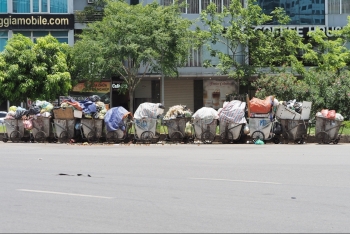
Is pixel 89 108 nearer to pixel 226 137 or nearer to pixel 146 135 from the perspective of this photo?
pixel 146 135

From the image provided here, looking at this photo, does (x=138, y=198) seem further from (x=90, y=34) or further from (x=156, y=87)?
(x=156, y=87)

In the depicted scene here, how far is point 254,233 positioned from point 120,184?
5116 mm

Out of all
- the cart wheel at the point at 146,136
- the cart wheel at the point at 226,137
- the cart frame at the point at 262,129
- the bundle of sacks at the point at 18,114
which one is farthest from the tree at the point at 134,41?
the cart frame at the point at 262,129

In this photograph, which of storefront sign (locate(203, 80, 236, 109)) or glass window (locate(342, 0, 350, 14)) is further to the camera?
glass window (locate(342, 0, 350, 14))

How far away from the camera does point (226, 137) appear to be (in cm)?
2698

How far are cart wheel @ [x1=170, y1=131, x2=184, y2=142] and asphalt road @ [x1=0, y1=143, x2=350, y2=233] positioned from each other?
819 cm

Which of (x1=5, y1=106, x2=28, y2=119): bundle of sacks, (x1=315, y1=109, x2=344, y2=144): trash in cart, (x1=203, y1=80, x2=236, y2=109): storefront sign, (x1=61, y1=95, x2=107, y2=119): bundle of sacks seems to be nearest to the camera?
(x1=315, y1=109, x2=344, y2=144): trash in cart

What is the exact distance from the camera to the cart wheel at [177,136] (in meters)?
27.4

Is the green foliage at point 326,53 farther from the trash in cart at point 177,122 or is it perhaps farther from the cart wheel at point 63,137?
the cart wheel at point 63,137

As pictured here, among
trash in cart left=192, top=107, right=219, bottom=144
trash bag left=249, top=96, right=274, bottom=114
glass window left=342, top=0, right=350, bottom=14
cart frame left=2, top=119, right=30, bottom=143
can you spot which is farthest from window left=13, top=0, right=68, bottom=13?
trash bag left=249, top=96, right=274, bottom=114

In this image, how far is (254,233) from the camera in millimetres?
8156

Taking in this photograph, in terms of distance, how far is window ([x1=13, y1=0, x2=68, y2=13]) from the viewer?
47.8 meters

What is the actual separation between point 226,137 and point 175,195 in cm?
1584

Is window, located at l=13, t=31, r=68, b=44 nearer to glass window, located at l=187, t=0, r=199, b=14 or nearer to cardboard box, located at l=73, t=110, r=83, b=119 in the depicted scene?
glass window, located at l=187, t=0, r=199, b=14
